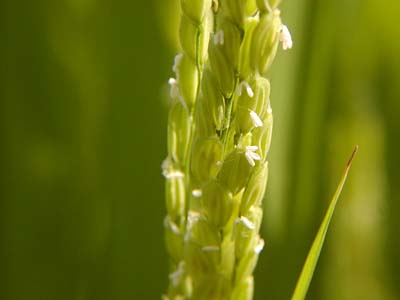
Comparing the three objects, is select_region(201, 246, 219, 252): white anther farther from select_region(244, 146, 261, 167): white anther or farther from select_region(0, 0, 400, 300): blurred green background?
select_region(0, 0, 400, 300): blurred green background

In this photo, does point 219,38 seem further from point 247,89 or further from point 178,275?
point 178,275

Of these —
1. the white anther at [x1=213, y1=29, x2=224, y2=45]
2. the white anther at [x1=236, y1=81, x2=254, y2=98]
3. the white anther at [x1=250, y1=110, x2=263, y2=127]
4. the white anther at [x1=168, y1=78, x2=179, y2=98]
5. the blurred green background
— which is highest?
the white anther at [x1=213, y1=29, x2=224, y2=45]

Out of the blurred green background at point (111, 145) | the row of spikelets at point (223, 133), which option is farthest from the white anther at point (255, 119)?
the blurred green background at point (111, 145)

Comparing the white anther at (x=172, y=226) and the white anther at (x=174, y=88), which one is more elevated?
the white anther at (x=174, y=88)

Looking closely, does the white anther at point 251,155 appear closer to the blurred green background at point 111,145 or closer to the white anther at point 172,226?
the white anther at point 172,226

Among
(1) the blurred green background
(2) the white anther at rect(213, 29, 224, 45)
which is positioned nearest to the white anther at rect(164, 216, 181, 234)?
(2) the white anther at rect(213, 29, 224, 45)

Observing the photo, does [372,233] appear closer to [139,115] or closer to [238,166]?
[139,115]

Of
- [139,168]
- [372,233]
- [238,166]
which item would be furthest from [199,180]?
[372,233]
